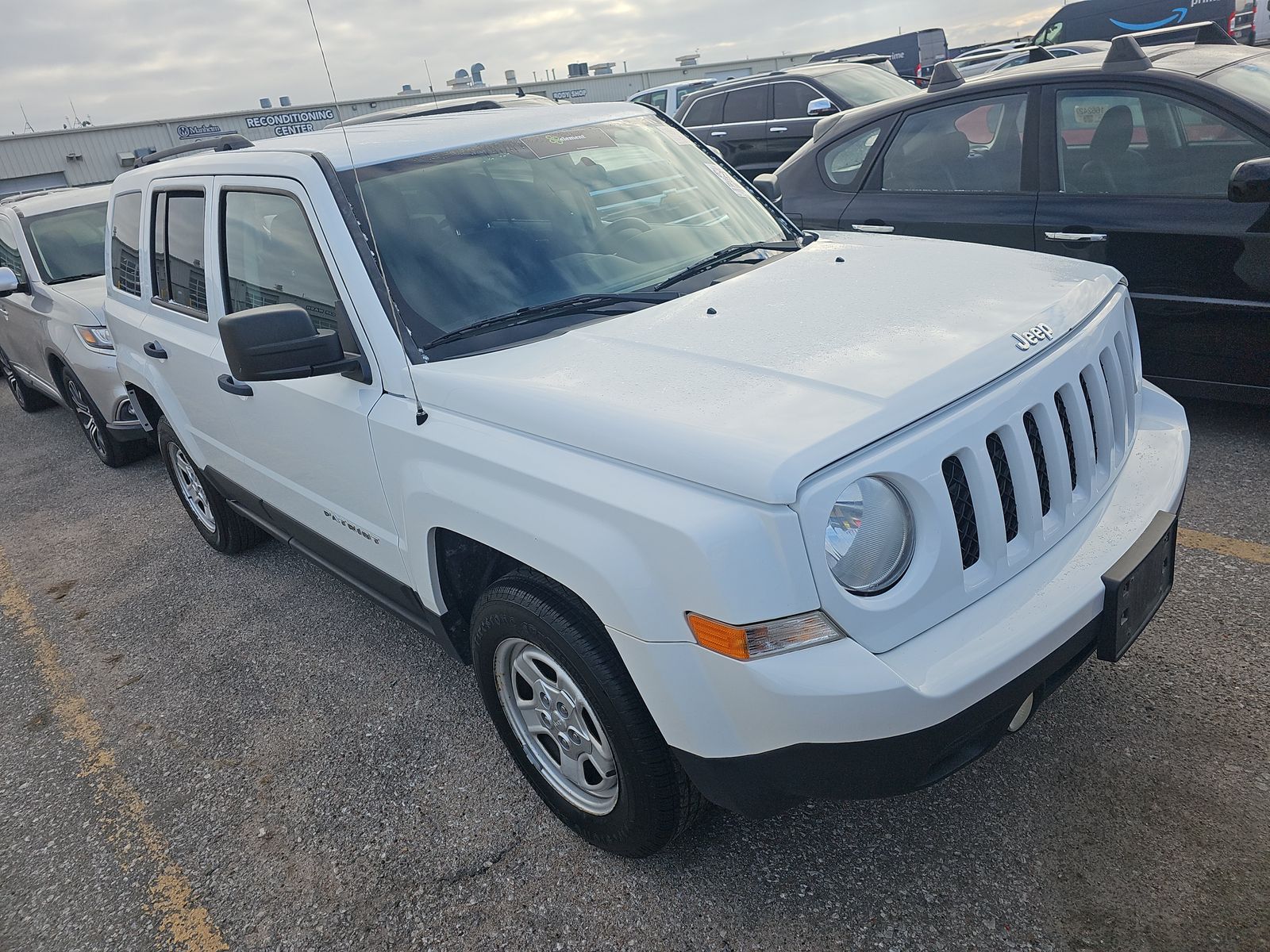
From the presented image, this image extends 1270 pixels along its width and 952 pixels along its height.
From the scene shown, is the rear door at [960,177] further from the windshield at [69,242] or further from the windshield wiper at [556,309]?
the windshield at [69,242]

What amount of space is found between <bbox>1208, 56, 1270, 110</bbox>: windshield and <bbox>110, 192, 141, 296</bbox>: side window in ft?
16.5

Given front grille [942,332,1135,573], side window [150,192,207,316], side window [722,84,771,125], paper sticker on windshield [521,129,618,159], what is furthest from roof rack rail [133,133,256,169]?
side window [722,84,771,125]

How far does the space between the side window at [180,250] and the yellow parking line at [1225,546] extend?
390 cm

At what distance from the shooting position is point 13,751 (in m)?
3.55

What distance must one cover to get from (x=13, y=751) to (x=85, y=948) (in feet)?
4.37

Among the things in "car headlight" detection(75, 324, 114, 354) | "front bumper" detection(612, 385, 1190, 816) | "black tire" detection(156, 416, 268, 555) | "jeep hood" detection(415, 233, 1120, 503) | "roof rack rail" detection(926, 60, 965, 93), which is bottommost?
"black tire" detection(156, 416, 268, 555)

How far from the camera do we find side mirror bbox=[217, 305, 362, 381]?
2490 mm

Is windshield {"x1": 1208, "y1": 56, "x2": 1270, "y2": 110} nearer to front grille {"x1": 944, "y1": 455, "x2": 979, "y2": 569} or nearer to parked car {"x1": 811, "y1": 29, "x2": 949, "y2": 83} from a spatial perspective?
front grille {"x1": 944, "y1": 455, "x2": 979, "y2": 569}

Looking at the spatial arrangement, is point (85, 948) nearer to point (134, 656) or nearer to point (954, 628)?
point (134, 656)

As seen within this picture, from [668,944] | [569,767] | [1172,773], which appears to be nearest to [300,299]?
[569,767]

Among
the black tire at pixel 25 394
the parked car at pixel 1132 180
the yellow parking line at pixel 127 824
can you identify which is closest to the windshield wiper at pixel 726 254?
the parked car at pixel 1132 180

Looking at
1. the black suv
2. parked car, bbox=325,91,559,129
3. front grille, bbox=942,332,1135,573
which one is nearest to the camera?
front grille, bbox=942,332,1135,573

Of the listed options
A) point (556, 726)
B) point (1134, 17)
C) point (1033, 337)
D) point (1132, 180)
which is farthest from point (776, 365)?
point (1134, 17)

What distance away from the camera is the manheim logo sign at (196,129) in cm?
3254
